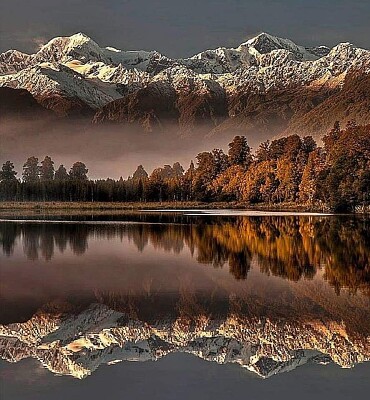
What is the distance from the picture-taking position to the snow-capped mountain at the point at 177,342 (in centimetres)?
2038

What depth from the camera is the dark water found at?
61.4 ft

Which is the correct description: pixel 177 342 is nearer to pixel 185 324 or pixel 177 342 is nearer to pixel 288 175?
pixel 185 324

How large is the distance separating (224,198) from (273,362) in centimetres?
15627

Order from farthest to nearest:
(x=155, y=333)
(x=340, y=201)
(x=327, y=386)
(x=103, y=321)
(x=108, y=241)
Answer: (x=340, y=201) → (x=108, y=241) → (x=103, y=321) → (x=155, y=333) → (x=327, y=386)

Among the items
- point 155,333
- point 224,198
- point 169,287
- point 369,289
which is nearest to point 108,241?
point 169,287

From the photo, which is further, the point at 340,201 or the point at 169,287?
the point at 340,201

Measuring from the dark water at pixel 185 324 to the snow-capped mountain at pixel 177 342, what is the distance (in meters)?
0.03

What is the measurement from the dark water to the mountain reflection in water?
0.04 m

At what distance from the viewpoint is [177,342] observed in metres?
22.2

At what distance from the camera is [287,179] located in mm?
149625

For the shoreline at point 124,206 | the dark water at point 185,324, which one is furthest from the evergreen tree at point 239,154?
the dark water at point 185,324

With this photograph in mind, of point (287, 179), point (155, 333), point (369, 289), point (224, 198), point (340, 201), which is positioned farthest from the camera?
point (224, 198)

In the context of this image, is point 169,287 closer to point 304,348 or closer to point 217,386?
point 304,348

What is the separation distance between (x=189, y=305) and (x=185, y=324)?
Result: 3195 mm
